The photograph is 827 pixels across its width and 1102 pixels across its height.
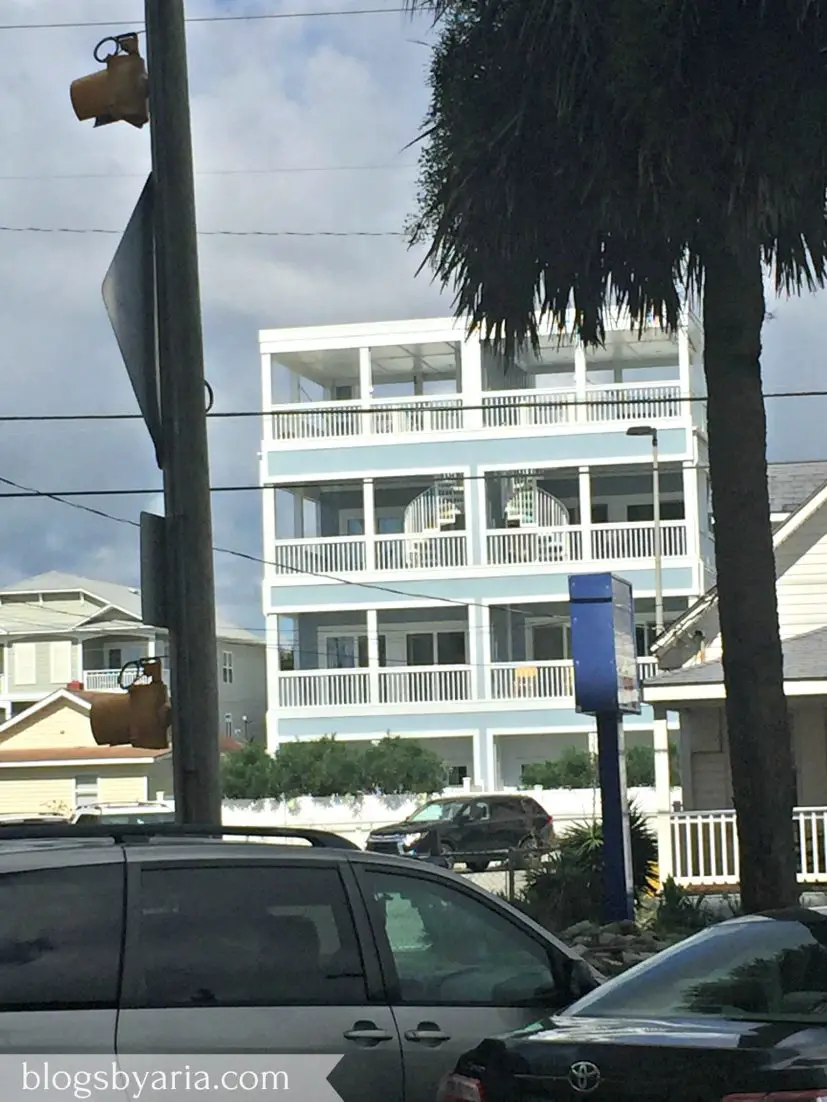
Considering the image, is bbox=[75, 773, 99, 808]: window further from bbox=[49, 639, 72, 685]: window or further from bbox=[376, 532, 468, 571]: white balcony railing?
bbox=[376, 532, 468, 571]: white balcony railing

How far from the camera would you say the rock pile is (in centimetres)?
1292

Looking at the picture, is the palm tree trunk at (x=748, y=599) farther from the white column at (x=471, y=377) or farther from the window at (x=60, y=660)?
the window at (x=60, y=660)

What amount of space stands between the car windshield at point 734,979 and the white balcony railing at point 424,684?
3938 cm

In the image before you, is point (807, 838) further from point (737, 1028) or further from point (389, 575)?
point (389, 575)

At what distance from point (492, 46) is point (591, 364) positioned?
1451 inches

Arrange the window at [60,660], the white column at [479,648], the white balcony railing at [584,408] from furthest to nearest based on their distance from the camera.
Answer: the window at [60,660], the white column at [479,648], the white balcony railing at [584,408]

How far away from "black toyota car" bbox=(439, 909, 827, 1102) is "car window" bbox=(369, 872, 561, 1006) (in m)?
0.50

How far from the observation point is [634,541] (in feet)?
148

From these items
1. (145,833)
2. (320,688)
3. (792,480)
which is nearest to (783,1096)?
(145,833)

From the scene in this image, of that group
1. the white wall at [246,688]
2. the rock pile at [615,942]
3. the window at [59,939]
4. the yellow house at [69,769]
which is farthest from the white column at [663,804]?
the white wall at [246,688]

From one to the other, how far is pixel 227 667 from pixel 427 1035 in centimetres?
6062

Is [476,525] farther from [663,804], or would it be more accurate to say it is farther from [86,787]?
[663,804]

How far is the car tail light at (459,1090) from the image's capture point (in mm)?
5418

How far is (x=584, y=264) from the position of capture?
13258 mm
